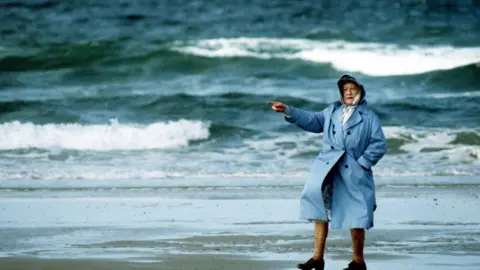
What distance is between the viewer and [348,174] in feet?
20.7

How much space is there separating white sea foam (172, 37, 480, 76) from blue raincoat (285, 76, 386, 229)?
22836 millimetres

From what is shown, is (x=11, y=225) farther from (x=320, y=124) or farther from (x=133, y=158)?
(x=133, y=158)

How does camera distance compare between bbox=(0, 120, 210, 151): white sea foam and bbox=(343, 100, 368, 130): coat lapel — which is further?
bbox=(0, 120, 210, 151): white sea foam

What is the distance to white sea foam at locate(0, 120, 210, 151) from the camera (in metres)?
18.4

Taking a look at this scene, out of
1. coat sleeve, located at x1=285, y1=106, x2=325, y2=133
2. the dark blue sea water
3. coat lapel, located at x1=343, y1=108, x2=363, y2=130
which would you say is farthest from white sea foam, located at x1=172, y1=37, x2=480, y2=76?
coat lapel, located at x1=343, y1=108, x2=363, y2=130

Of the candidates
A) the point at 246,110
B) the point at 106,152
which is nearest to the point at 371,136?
the point at 106,152

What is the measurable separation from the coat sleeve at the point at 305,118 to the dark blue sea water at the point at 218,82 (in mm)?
6685

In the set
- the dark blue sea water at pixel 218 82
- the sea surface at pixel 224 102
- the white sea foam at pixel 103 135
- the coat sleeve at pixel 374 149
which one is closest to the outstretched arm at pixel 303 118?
the coat sleeve at pixel 374 149

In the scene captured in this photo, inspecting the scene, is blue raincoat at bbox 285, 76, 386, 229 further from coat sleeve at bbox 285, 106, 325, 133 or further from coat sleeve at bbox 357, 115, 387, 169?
coat sleeve at bbox 285, 106, 325, 133

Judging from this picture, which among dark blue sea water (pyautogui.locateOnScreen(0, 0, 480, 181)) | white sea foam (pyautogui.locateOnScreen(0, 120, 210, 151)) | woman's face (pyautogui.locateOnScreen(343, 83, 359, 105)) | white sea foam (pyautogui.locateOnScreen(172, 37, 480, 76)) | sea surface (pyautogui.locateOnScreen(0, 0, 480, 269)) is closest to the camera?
woman's face (pyautogui.locateOnScreen(343, 83, 359, 105))

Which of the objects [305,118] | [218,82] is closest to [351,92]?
[305,118]

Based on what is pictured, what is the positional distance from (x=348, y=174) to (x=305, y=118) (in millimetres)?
450

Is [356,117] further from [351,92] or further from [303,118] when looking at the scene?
[303,118]

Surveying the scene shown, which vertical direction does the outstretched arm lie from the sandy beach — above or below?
above
